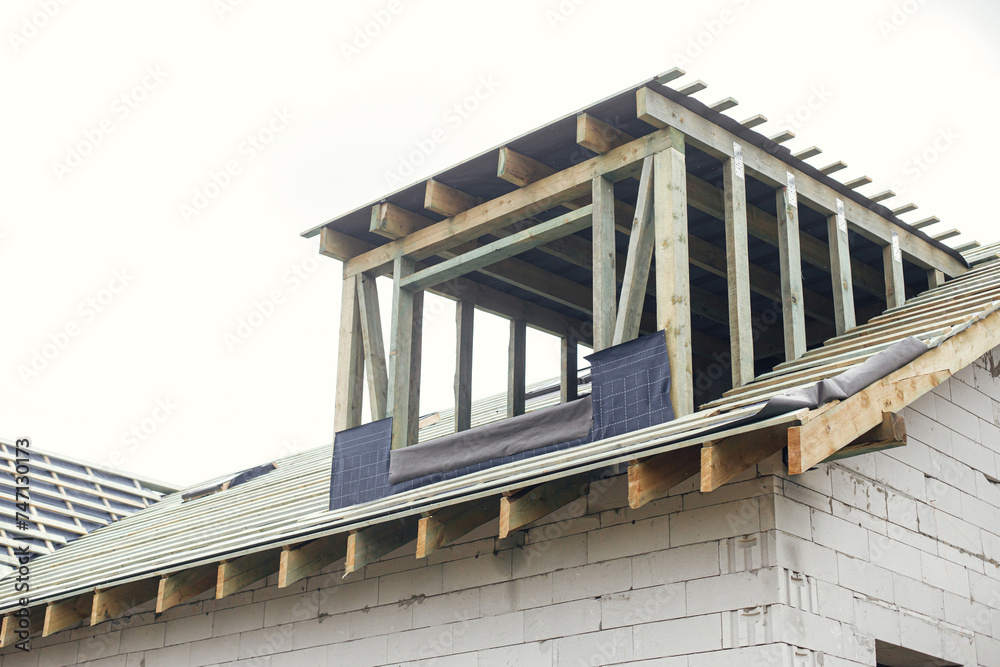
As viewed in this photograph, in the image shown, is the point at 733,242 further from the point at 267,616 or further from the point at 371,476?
the point at 267,616

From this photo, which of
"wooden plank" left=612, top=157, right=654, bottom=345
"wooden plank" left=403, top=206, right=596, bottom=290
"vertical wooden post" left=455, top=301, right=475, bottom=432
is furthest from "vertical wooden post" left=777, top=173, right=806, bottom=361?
"vertical wooden post" left=455, top=301, right=475, bottom=432

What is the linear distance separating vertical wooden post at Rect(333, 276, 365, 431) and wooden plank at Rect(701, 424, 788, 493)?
15.1 feet

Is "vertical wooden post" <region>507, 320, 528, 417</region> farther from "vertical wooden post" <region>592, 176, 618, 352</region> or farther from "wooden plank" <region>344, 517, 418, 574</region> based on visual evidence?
"vertical wooden post" <region>592, 176, 618, 352</region>

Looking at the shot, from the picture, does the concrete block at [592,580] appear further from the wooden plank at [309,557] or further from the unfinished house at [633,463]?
the wooden plank at [309,557]

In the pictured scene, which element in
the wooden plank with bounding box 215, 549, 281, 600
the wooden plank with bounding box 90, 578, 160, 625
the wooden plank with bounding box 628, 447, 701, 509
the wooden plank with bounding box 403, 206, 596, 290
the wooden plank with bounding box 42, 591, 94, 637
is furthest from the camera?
the wooden plank with bounding box 42, 591, 94, 637

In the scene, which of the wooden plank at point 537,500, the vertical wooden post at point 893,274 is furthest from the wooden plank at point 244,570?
the vertical wooden post at point 893,274

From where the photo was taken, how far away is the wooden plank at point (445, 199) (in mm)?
10141

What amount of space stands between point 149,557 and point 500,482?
18.1ft

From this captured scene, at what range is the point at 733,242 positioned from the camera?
29.5 ft

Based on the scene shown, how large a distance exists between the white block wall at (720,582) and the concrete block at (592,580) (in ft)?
0.04

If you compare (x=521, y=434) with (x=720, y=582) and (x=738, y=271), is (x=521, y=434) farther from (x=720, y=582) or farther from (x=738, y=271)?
(x=720, y=582)

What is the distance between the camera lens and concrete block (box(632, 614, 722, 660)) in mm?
7098

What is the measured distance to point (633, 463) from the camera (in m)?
7.06

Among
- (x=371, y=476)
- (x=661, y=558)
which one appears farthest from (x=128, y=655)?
(x=661, y=558)
